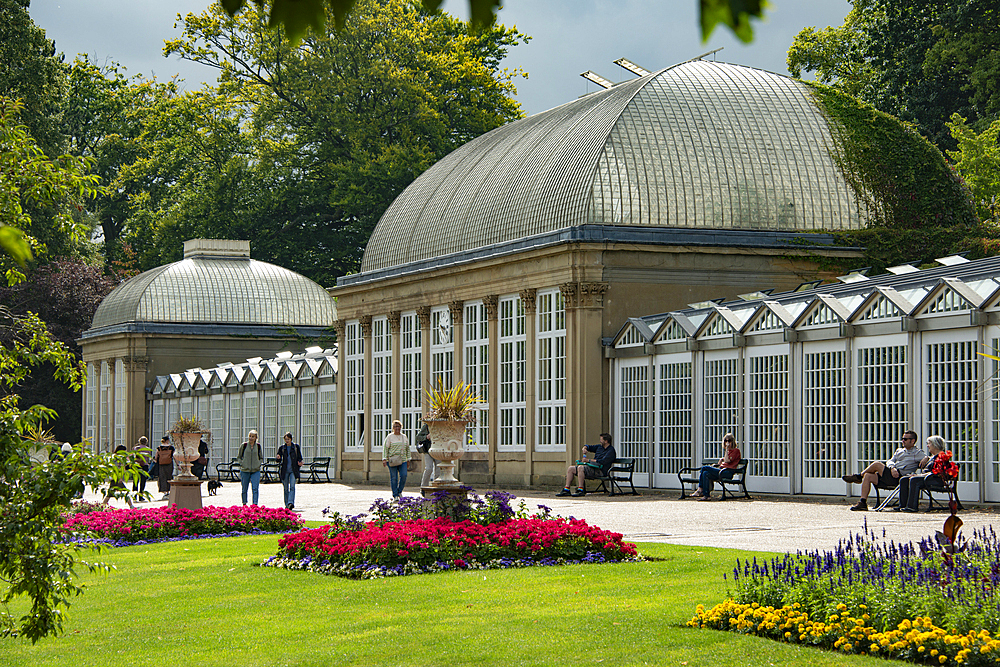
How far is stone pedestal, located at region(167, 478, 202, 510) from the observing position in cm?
2462

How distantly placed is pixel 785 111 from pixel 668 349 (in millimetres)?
10130

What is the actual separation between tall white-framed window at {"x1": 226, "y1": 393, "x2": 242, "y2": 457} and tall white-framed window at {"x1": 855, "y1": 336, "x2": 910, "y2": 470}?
1271 inches

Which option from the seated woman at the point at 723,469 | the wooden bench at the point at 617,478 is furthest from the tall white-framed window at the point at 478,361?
the seated woman at the point at 723,469

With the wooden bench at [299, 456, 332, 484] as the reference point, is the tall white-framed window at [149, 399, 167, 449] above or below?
above

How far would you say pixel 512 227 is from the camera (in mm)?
37312

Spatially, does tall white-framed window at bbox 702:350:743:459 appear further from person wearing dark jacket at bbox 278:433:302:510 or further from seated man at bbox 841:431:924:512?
person wearing dark jacket at bbox 278:433:302:510

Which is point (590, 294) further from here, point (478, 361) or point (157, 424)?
point (157, 424)

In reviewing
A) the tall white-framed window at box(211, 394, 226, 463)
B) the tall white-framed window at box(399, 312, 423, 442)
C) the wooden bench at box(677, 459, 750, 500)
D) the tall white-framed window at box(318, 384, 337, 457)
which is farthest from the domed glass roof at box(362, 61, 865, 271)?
the tall white-framed window at box(211, 394, 226, 463)

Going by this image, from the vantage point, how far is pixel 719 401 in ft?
97.7

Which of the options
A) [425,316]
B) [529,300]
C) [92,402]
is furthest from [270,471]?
[92,402]

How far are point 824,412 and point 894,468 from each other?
3.91 meters

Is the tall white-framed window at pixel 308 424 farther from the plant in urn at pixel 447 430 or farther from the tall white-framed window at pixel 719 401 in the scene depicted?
the plant in urn at pixel 447 430

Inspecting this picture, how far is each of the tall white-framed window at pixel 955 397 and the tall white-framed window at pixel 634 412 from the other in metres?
9.58

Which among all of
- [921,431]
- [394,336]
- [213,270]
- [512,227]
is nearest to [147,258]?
[213,270]
